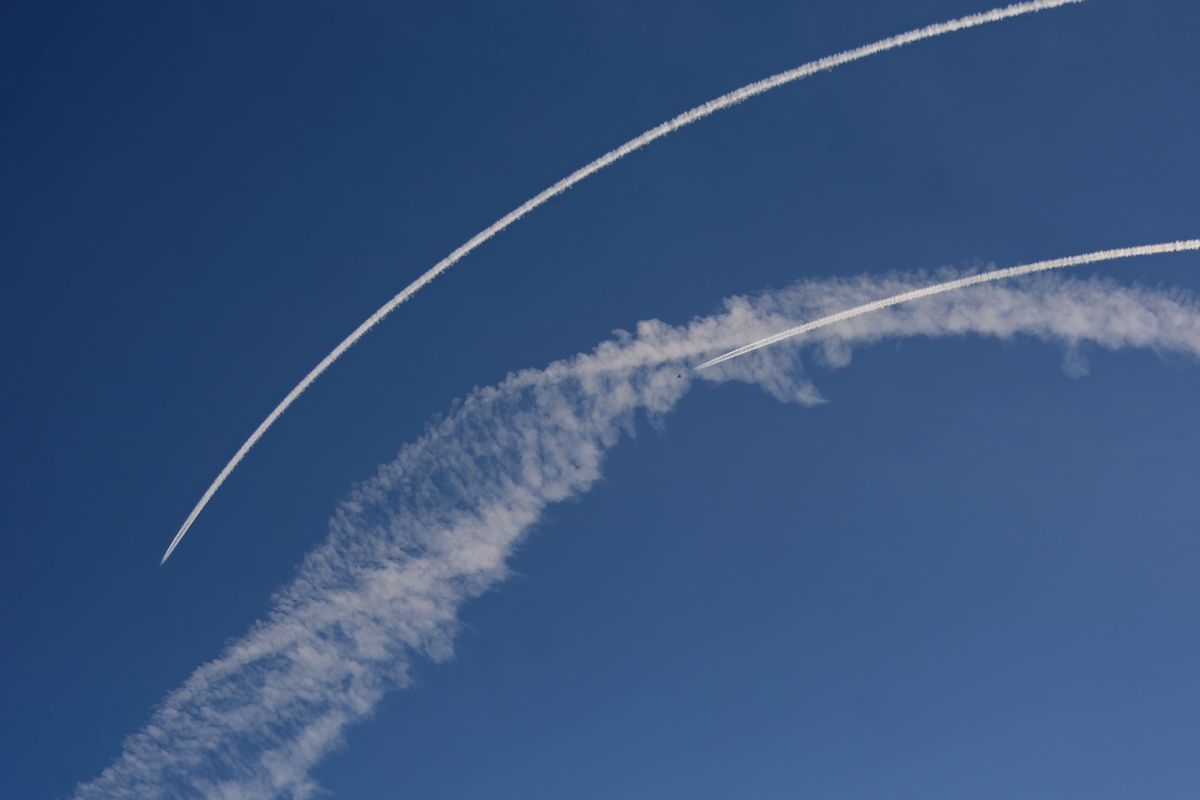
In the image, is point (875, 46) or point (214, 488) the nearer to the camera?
point (875, 46)

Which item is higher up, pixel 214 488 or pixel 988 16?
pixel 988 16

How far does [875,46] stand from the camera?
48.9 m

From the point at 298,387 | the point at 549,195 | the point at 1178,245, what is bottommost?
the point at 1178,245

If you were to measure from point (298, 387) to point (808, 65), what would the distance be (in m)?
30.9

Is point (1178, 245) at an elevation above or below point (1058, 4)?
below

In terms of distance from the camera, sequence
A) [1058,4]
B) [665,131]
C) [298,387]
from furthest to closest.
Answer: [298,387]
[665,131]
[1058,4]

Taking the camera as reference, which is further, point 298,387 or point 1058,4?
point 298,387

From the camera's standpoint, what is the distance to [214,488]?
55.3m

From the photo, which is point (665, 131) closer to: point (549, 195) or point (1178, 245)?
point (549, 195)

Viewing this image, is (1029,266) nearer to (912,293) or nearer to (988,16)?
(912,293)

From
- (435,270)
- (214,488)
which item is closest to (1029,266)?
(435,270)

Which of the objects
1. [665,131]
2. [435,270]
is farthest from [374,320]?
[665,131]

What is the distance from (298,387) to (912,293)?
106ft

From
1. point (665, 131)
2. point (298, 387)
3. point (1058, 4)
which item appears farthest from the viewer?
point (298, 387)
